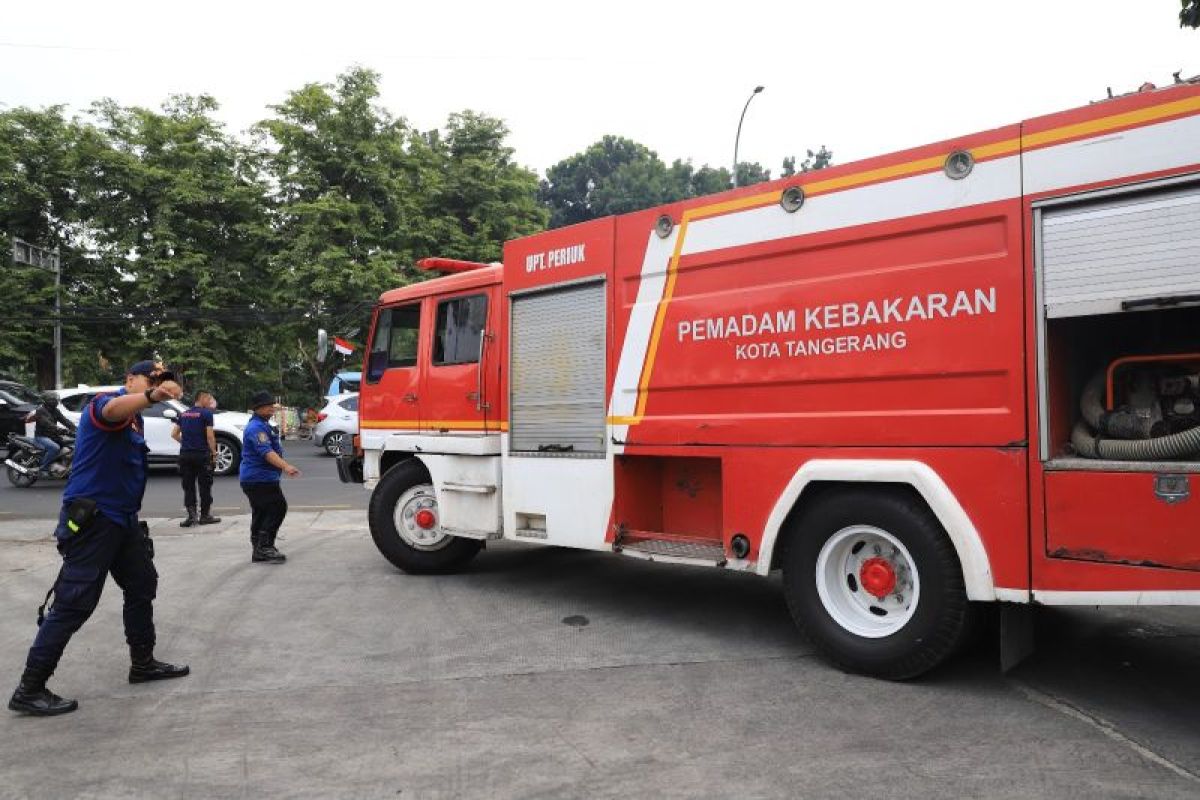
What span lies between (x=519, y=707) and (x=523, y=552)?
4285mm

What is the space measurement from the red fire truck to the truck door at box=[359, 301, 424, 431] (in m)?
1.66

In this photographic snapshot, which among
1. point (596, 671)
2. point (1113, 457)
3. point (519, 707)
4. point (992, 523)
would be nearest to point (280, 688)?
point (519, 707)

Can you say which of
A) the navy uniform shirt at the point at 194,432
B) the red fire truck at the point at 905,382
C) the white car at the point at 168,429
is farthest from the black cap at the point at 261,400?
the white car at the point at 168,429

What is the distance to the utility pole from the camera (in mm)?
23016

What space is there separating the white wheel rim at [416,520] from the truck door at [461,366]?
586 millimetres

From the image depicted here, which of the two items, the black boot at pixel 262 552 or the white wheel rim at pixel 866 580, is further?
the black boot at pixel 262 552

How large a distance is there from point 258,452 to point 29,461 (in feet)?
29.7

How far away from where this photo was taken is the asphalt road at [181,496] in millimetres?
11570

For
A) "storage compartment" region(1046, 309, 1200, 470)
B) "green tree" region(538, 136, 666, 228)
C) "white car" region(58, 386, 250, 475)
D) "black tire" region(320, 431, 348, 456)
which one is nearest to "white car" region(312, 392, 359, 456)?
"black tire" region(320, 431, 348, 456)

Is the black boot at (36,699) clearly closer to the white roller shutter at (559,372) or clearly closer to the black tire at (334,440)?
the white roller shutter at (559,372)

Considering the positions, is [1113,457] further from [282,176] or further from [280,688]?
[282,176]

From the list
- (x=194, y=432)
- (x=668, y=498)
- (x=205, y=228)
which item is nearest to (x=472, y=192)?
(x=205, y=228)

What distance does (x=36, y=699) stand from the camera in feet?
13.5

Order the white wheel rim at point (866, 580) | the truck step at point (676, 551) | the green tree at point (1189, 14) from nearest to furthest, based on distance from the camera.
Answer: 1. the white wheel rim at point (866, 580)
2. the truck step at point (676, 551)
3. the green tree at point (1189, 14)
